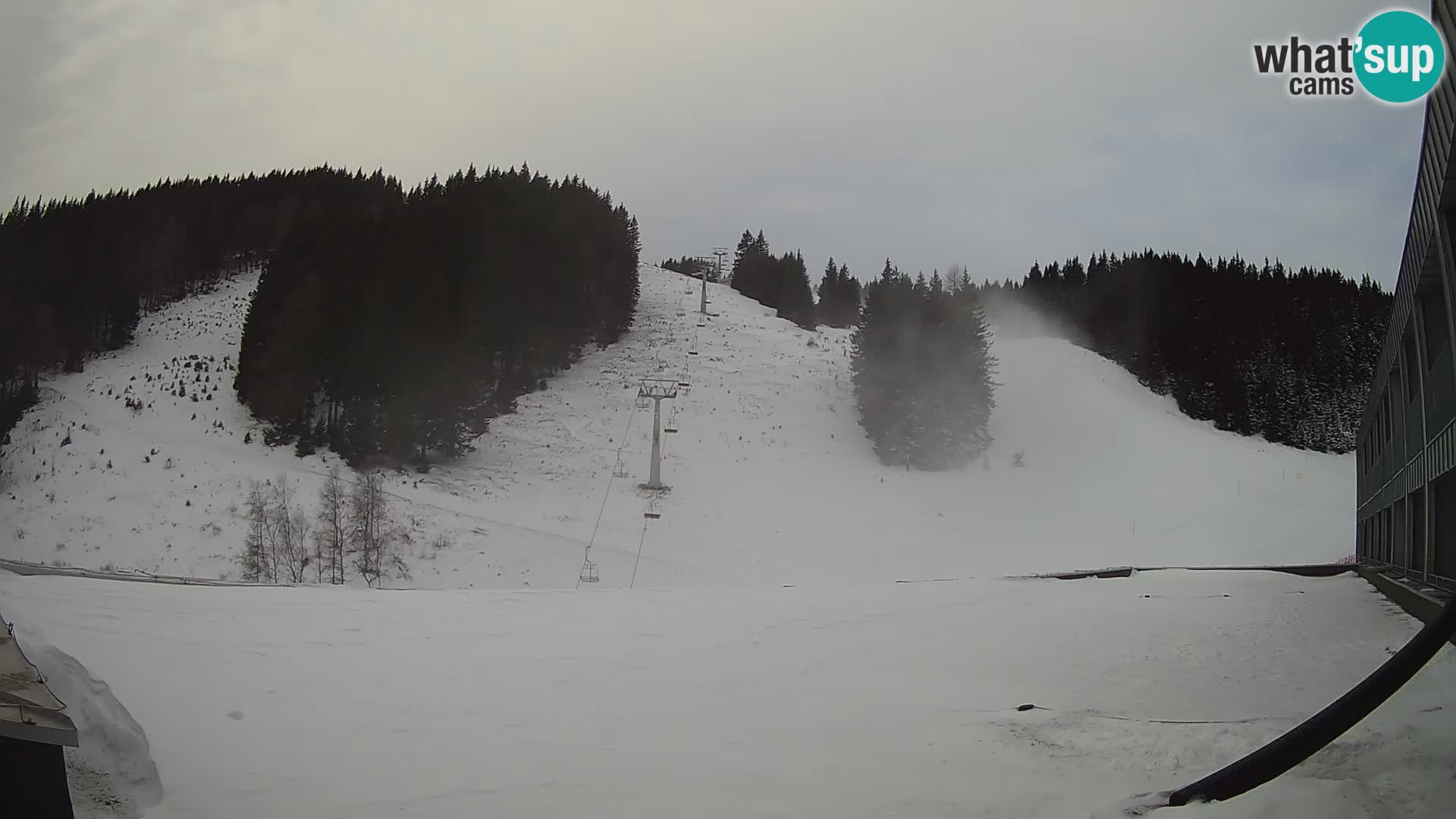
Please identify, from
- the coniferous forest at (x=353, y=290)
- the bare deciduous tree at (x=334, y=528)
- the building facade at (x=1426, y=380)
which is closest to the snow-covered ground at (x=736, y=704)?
the building facade at (x=1426, y=380)

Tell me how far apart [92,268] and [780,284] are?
6487 cm

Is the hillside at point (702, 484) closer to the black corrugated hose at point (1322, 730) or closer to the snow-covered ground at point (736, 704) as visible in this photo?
the snow-covered ground at point (736, 704)

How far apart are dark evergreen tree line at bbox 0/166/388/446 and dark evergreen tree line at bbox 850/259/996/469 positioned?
29.8 m

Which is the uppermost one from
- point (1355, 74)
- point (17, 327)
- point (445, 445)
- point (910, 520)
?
point (1355, 74)

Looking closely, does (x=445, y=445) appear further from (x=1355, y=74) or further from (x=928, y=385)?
(x=1355, y=74)

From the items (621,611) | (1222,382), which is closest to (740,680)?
(621,611)

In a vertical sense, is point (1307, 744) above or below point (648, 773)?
above

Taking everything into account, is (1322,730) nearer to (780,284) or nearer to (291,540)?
(291,540)

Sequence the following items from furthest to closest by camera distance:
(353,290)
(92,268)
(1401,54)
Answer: (353,290)
(92,268)
(1401,54)

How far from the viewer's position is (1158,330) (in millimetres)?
54312

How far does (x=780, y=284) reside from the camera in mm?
80562

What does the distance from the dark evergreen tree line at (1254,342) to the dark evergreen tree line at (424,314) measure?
112ft

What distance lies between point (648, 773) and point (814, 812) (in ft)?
3.92

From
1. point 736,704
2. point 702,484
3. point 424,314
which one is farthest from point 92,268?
point 702,484
